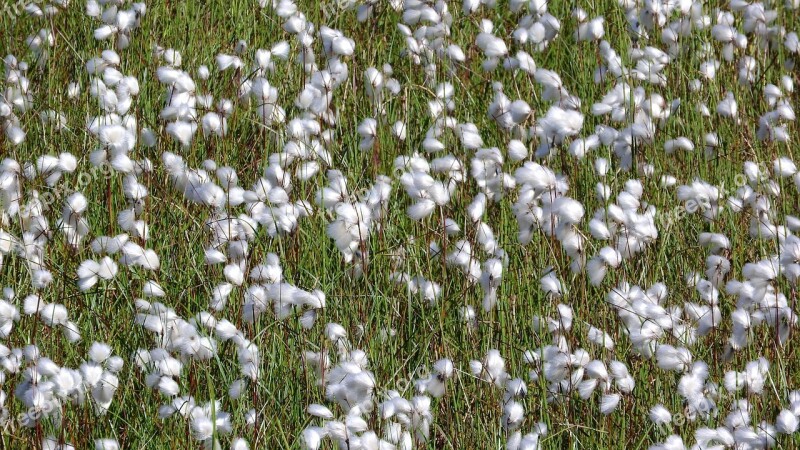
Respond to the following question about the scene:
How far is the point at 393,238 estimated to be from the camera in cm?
318

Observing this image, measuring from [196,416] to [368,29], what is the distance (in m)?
2.66

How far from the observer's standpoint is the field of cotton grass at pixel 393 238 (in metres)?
2.38

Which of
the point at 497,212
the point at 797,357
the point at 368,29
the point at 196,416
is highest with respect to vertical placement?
the point at 368,29

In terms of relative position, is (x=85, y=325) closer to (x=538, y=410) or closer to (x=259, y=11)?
(x=538, y=410)

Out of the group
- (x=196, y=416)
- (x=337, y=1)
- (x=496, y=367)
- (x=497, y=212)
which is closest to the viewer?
(x=196, y=416)

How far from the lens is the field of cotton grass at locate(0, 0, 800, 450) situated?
2385mm

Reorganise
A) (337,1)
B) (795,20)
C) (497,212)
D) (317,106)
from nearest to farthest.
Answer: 1. (497,212)
2. (317,106)
3. (337,1)
4. (795,20)

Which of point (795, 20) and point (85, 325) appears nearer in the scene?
point (85, 325)

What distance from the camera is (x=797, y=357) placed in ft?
8.89

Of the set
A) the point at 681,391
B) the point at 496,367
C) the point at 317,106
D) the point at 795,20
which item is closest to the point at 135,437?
the point at 496,367

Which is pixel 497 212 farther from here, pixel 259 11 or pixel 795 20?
pixel 795 20

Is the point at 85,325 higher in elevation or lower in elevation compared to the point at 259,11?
lower

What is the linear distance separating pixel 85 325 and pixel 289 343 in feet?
1.73

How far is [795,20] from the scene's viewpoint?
5094 mm
